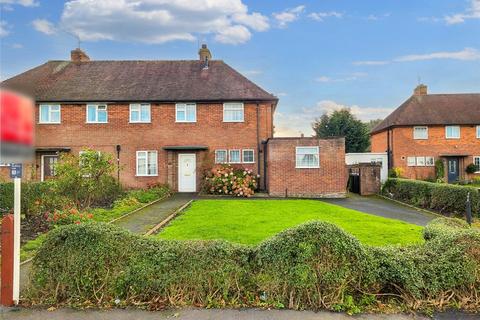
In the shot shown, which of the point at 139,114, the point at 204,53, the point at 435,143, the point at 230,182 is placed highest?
the point at 204,53

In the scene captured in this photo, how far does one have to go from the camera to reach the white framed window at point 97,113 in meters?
20.8

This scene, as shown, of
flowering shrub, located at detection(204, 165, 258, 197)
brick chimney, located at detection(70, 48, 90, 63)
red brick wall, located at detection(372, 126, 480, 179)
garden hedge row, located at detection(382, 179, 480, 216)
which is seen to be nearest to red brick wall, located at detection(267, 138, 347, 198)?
flowering shrub, located at detection(204, 165, 258, 197)

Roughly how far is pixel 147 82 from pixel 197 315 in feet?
65.2

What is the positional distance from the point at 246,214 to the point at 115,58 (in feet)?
58.7

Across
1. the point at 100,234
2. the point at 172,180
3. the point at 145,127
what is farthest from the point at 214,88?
the point at 100,234

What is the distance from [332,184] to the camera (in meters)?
18.7

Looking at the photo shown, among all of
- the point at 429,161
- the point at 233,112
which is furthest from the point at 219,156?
the point at 429,161

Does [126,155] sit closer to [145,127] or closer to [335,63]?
[145,127]

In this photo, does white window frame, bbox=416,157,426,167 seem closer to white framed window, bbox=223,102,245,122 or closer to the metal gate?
the metal gate

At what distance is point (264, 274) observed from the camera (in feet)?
15.5

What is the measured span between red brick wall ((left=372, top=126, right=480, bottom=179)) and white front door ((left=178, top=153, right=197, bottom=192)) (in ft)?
58.1

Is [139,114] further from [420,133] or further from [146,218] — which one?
[420,133]

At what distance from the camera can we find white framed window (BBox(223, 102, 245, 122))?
2075 cm

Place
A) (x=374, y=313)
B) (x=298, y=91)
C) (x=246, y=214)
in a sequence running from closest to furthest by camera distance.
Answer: (x=374, y=313), (x=246, y=214), (x=298, y=91)
